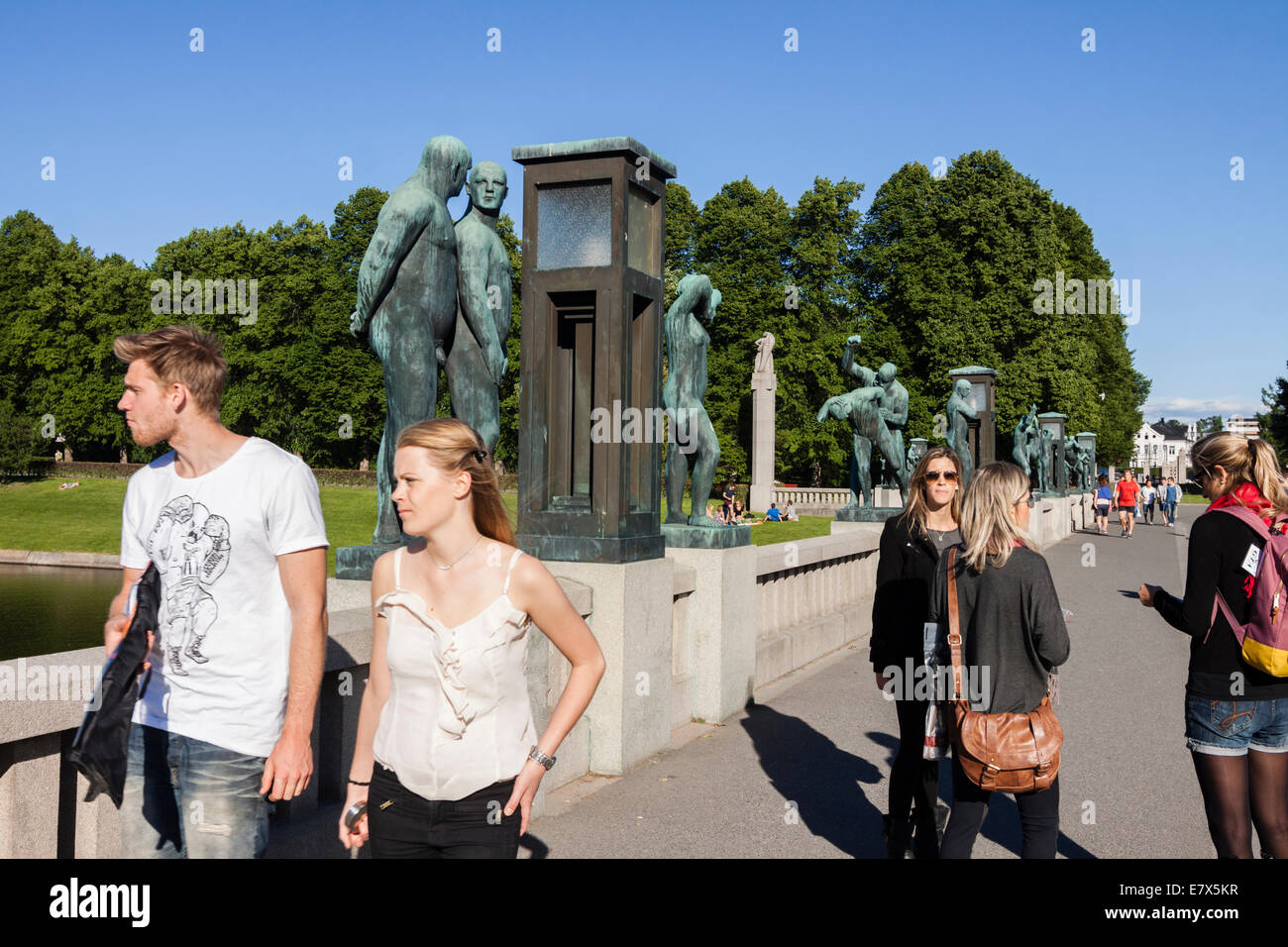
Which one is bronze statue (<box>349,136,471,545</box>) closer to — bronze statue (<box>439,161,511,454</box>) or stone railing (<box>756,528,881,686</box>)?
bronze statue (<box>439,161,511,454</box>)

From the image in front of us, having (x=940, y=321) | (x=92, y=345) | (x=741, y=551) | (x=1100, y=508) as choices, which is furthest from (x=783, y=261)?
(x=741, y=551)

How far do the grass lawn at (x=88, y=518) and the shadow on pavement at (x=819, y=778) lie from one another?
15850 mm

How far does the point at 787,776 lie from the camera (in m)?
6.34

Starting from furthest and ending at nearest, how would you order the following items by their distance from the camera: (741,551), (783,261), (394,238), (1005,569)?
(783,261)
(741,551)
(394,238)
(1005,569)

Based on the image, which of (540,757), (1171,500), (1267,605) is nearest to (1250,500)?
(1267,605)

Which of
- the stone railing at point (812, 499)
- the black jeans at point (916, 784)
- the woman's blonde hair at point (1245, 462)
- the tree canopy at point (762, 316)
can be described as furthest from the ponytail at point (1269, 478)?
the tree canopy at point (762, 316)

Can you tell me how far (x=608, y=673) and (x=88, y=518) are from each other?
37.0 m

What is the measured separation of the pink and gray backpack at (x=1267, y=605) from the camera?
3900 mm

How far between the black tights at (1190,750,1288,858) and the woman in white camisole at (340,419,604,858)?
2.47 metres

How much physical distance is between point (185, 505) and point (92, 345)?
5905cm

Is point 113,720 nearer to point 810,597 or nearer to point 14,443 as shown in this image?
point 810,597
